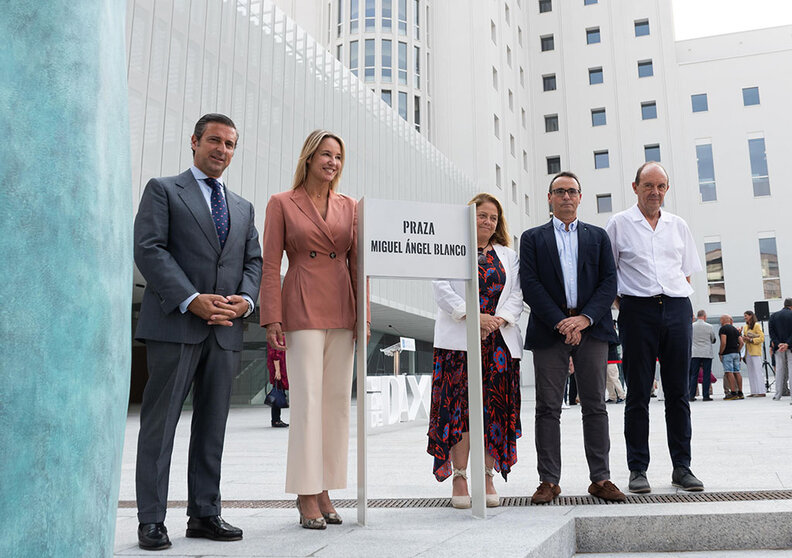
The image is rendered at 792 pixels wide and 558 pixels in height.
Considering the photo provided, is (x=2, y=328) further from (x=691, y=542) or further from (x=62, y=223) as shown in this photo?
(x=691, y=542)

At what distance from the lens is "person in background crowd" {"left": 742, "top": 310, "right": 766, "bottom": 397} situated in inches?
603

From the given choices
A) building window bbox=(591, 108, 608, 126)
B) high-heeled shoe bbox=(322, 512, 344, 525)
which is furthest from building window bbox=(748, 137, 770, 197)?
high-heeled shoe bbox=(322, 512, 344, 525)

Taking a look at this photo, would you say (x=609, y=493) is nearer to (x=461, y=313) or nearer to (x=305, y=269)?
(x=461, y=313)

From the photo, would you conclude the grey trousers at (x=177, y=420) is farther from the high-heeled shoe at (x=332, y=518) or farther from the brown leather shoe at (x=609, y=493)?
the brown leather shoe at (x=609, y=493)

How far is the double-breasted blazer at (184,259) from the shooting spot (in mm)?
3090

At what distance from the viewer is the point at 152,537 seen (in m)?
2.86

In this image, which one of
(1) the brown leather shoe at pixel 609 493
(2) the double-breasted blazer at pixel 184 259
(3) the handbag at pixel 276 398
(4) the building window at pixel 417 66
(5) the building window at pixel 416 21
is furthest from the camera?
(5) the building window at pixel 416 21

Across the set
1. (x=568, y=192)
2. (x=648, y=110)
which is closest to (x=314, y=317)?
(x=568, y=192)

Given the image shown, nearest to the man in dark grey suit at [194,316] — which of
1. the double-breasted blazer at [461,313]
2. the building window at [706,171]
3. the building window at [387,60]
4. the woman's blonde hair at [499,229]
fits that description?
the double-breasted blazer at [461,313]

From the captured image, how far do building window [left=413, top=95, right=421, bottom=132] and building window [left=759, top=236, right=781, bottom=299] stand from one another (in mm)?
19249

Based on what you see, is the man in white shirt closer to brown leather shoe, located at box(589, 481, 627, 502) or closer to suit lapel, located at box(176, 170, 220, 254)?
brown leather shoe, located at box(589, 481, 627, 502)

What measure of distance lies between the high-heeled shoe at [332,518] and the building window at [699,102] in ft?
134

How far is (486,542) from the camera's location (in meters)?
2.79

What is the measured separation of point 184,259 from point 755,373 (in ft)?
52.9
